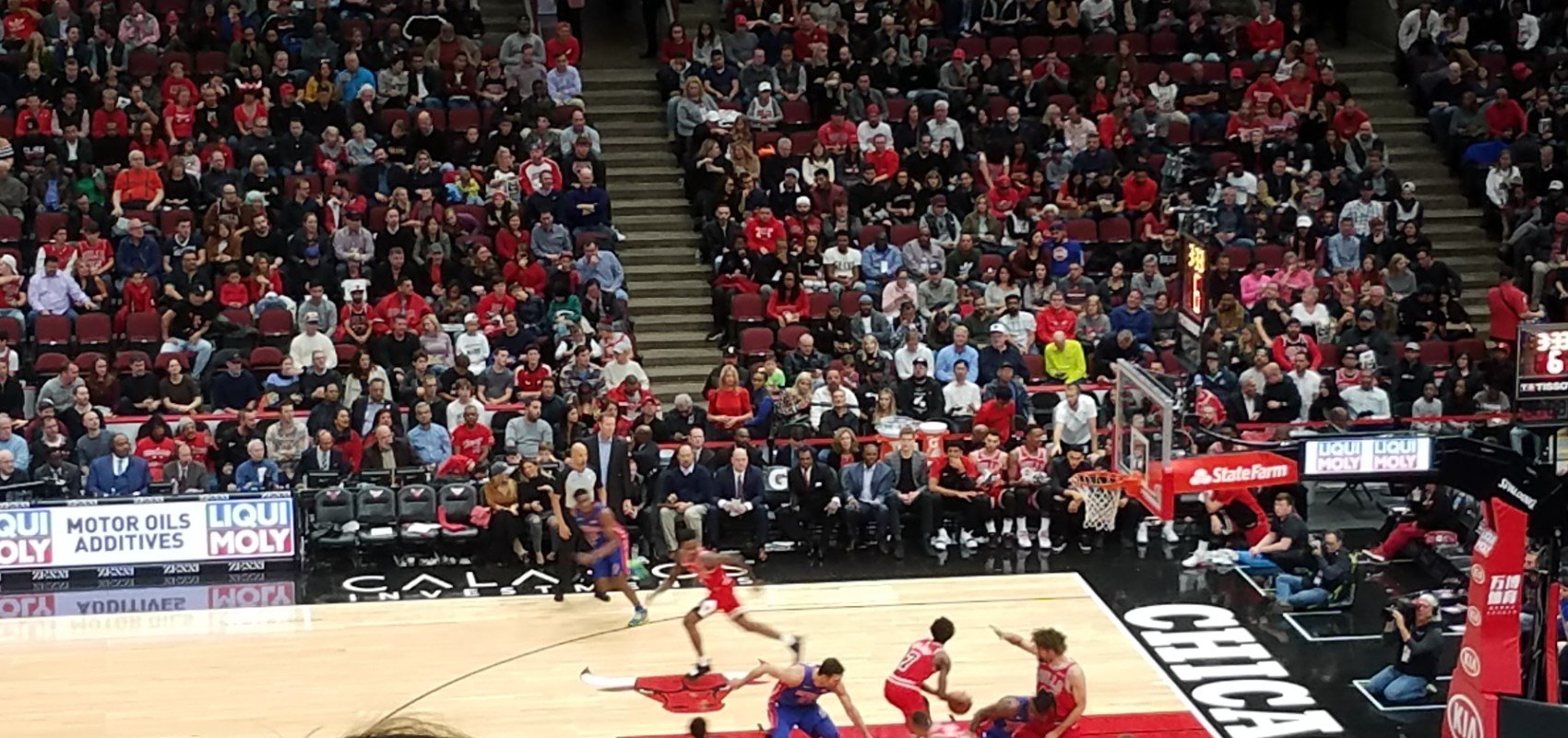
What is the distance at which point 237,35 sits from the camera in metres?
28.3

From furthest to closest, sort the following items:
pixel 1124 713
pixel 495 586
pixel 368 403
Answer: pixel 368 403
pixel 495 586
pixel 1124 713

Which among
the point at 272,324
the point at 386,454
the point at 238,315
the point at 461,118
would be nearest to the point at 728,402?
the point at 386,454

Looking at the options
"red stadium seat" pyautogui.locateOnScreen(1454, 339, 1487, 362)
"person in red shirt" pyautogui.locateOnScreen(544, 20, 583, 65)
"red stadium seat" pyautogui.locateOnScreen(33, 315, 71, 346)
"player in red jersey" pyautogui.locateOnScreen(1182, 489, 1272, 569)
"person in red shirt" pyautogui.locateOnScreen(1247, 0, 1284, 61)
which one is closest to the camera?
"player in red jersey" pyautogui.locateOnScreen(1182, 489, 1272, 569)

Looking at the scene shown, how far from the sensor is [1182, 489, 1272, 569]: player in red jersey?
21500mm

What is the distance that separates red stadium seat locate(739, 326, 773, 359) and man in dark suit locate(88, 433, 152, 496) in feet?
23.0

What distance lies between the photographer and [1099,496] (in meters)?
22.1

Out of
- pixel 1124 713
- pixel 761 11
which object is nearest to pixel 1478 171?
Answer: pixel 761 11

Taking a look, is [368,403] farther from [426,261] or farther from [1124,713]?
[1124,713]

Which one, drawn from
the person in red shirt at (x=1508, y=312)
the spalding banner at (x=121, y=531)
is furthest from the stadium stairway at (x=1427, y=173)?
the spalding banner at (x=121, y=531)

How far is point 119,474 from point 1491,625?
531 inches

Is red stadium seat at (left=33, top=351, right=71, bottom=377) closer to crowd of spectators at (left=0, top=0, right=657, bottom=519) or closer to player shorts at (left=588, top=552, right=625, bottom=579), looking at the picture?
crowd of spectators at (left=0, top=0, right=657, bottom=519)

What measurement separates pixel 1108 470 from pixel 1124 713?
4.99 m

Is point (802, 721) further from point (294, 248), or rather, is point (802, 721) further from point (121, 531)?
point (294, 248)

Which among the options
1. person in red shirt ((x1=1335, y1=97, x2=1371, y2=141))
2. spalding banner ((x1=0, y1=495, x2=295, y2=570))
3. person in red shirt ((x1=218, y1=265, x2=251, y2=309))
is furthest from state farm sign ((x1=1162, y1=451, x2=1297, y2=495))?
person in red shirt ((x1=218, y1=265, x2=251, y2=309))
